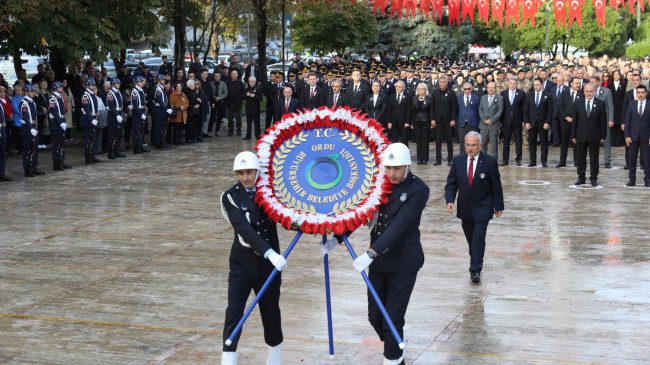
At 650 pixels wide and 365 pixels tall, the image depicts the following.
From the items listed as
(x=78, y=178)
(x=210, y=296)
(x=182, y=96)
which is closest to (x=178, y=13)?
(x=182, y=96)

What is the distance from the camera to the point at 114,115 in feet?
75.0

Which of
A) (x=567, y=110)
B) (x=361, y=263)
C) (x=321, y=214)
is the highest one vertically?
(x=567, y=110)

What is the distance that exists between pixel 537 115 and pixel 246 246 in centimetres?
1492

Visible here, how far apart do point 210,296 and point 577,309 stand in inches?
152

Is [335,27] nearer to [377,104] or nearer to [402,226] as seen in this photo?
[377,104]

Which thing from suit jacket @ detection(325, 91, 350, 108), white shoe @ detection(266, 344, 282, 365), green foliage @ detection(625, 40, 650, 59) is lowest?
white shoe @ detection(266, 344, 282, 365)

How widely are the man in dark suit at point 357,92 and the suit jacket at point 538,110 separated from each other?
3.93 m

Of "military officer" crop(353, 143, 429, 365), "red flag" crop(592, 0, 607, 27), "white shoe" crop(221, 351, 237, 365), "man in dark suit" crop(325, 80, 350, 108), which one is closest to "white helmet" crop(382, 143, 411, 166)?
"military officer" crop(353, 143, 429, 365)

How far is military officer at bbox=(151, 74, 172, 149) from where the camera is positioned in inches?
981

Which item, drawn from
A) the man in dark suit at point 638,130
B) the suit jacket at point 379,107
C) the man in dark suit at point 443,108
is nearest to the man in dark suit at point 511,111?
the man in dark suit at point 443,108

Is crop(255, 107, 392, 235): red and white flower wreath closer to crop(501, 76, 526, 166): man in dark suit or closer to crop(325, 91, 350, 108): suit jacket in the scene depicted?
crop(501, 76, 526, 166): man in dark suit

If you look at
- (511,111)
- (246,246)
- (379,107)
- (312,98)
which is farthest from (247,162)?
(312,98)

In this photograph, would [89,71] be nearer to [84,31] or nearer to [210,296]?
[84,31]

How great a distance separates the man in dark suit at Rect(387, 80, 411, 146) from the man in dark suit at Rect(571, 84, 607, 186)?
15.9 ft
